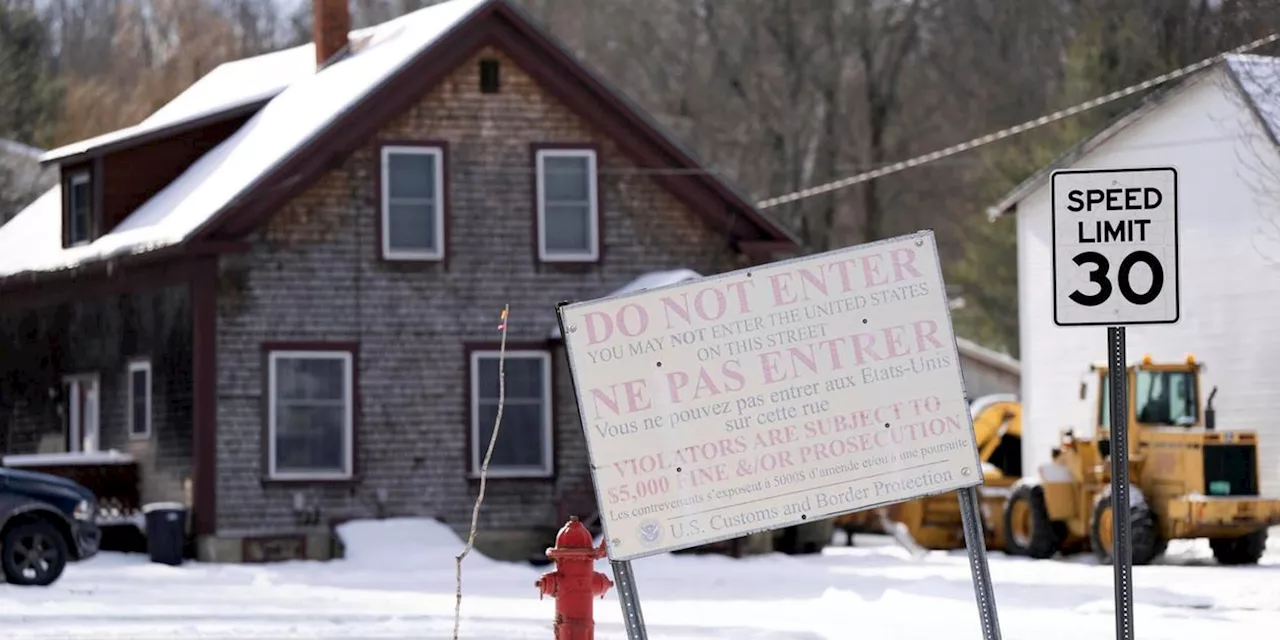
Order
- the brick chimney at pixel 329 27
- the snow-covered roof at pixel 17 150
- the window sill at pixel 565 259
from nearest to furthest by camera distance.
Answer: the window sill at pixel 565 259 → the brick chimney at pixel 329 27 → the snow-covered roof at pixel 17 150

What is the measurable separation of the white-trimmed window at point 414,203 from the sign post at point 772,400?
65.8 ft

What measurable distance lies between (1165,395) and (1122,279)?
1851 cm

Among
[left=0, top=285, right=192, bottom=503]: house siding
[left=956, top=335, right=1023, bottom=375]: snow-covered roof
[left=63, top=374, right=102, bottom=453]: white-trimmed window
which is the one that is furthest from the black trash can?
[left=956, top=335, right=1023, bottom=375]: snow-covered roof

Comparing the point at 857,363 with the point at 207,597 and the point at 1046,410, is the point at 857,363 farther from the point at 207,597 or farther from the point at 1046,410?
the point at 1046,410

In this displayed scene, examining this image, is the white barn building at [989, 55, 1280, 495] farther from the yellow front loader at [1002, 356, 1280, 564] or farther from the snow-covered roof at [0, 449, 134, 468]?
the snow-covered roof at [0, 449, 134, 468]

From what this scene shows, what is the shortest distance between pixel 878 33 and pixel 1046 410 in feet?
77.0

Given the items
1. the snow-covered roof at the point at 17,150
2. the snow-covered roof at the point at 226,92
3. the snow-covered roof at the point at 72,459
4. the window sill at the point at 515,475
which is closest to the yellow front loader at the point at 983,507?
the window sill at the point at 515,475

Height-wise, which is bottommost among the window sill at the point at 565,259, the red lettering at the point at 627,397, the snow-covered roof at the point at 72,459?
→ the snow-covered roof at the point at 72,459

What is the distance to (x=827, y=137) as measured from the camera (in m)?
59.8

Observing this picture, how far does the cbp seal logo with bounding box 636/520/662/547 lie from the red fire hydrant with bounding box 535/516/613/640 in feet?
0.95

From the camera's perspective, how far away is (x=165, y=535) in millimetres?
30844

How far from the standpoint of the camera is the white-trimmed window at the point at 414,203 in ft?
107

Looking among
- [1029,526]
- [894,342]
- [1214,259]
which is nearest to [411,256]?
[1029,526]

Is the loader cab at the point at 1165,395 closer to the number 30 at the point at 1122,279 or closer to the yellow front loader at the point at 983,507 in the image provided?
the yellow front loader at the point at 983,507
